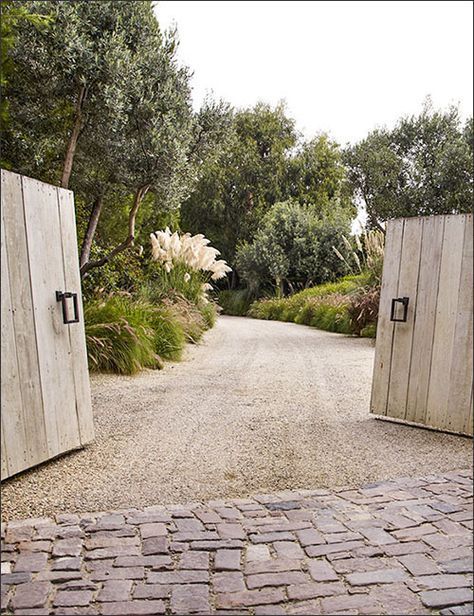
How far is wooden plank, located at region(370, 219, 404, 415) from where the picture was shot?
8.21 feet

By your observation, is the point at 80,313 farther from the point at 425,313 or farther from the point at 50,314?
the point at 425,313

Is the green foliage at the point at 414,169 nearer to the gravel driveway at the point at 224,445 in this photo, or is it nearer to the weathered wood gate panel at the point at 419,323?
the weathered wood gate panel at the point at 419,323

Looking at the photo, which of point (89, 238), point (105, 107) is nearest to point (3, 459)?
point (105, 107)

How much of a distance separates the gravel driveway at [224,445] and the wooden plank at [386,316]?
0.60ft

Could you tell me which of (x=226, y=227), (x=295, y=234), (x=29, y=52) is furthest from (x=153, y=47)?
(x=226, y=227)

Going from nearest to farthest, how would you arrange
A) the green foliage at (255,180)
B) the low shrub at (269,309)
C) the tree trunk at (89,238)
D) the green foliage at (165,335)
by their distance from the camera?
the green foliage at (165,335)
the tree trunk at (89,238)
the low shrub at (269,309)
the green foliage at (255,180)

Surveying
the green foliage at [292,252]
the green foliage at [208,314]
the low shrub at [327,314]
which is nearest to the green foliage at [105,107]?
the green foliage at [208,314]

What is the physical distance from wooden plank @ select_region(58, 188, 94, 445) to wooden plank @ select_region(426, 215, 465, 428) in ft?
4.84

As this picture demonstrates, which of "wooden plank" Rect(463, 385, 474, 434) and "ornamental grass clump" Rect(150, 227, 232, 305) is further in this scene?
"ornamental grass clump" Rect(150, 227, 232, 305)

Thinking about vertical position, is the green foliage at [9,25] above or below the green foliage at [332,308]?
above

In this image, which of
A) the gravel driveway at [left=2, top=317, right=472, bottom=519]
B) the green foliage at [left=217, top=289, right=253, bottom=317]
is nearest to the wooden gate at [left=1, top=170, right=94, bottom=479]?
the gravel driveway at [left=2, top=317, right=472, bottom=519]

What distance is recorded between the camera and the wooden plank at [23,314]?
188 centimetres

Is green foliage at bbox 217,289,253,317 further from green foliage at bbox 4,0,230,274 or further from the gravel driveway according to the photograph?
the gravel driveway

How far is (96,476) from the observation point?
6.98ft
